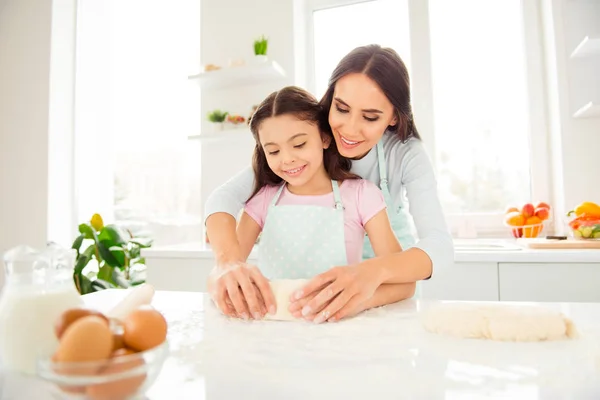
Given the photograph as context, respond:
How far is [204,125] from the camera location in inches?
105

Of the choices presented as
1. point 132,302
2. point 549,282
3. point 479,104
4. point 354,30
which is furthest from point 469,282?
point 354,30

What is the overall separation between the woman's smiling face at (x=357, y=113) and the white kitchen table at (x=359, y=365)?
53cm

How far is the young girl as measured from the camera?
1067 millimetres

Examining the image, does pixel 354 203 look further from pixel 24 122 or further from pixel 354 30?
pixel 24 122

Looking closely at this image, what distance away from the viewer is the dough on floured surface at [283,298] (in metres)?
0.77

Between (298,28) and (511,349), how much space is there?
2425 millimetres

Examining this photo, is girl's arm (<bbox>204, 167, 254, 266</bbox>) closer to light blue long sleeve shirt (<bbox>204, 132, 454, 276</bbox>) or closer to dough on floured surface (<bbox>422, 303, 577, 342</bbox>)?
light blue long sleeve shirt (<bbox>204, 132, 454, 276</bbox>)

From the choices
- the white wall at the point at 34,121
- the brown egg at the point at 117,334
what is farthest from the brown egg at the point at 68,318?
the white wall at the point at 34,121

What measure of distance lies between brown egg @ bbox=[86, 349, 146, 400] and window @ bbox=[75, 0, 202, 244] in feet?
8.37

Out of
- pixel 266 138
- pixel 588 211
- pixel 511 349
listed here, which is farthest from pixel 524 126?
pixel 511 349

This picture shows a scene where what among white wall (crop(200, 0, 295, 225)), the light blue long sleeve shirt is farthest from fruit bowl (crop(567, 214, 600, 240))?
white wall (crop(200, 0, 295, 225))

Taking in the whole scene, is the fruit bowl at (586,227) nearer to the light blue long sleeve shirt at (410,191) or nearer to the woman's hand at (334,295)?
the light blue long sleeve shirt at (410,191)

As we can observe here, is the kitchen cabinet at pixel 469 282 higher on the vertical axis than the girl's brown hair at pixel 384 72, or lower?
lower

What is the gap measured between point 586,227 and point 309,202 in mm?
1316
